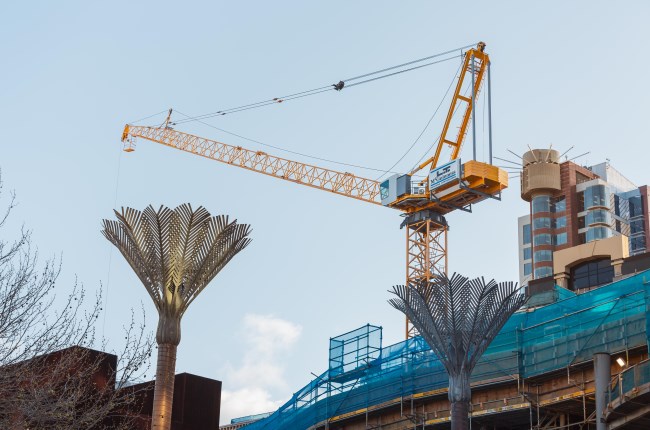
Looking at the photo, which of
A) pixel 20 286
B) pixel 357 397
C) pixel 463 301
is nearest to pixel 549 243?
pixel 357 397

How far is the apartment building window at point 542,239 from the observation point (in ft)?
419

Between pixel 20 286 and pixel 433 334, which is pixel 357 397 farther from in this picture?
pixel 20 286

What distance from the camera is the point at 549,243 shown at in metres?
128

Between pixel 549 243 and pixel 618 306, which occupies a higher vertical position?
pixel 549 243

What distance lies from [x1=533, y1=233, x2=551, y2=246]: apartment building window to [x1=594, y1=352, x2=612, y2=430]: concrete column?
311ft

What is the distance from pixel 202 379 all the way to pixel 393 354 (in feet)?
27.1

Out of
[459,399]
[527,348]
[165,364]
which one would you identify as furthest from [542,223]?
[165,364]

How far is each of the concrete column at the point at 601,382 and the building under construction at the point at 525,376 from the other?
36 millimetres

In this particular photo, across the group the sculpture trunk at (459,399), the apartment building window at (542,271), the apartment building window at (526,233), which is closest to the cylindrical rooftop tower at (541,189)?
the apartment building window at (542,271)

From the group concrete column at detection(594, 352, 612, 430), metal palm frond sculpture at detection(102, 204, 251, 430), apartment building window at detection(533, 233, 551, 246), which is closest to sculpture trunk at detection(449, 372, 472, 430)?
concrete column at detection(594, 352, 612, 430)

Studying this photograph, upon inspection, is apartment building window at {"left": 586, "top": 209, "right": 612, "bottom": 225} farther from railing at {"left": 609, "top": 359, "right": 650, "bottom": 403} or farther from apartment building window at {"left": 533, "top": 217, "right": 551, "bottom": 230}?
railing at {"left": 609, "top": 359, "right": 650, "bottom": 403}

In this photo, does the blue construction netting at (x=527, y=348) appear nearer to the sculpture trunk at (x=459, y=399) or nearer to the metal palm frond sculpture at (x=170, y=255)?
the sculpture trunk at (x=459, y=399)

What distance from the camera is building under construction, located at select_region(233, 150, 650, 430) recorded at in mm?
34750

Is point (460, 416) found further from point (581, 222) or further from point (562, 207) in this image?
point (581, 222)
